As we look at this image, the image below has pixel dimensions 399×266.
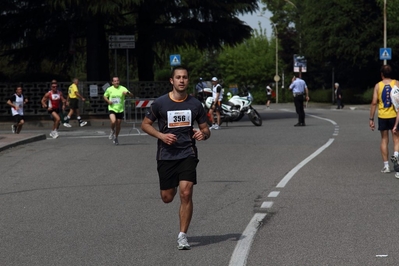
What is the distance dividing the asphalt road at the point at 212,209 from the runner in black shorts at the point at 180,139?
1.71 ft

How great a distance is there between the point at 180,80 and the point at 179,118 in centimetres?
35

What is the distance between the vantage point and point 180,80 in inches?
340

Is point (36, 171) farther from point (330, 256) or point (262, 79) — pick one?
point (262, 79)

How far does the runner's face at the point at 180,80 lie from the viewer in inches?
340

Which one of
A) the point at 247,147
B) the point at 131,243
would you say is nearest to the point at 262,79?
the point at 247,147

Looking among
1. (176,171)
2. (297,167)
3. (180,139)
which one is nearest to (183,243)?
(176,171)

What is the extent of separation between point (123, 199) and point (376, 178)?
4.14 meters

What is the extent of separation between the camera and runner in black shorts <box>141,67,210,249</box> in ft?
28.6

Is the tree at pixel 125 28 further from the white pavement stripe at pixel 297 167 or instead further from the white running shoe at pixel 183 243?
A: the white running shoe at pixel 183 243

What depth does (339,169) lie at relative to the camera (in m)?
16.1

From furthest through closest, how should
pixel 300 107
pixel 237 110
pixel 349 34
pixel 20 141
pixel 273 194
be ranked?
1. pixel 349 34
2. pixel 237 110
3. pixel 300 107
4. pixel 20 141
5. pixel 273 194

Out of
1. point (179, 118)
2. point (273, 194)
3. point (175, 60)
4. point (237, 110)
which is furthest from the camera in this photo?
point (175, 60)

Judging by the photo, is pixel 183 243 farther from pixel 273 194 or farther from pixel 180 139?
pixel 273 194

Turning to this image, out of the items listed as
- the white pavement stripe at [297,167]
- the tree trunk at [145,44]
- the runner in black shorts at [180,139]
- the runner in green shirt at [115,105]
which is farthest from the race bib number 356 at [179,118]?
the tree trunk at [145,44]
